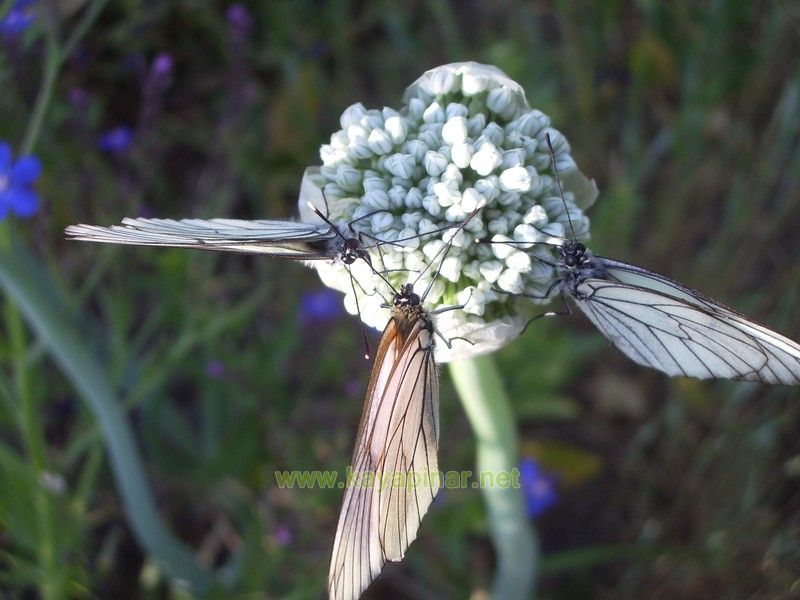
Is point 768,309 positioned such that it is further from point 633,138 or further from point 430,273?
point 430,273

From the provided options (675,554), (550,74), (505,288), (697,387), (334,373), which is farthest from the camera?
(550,74)

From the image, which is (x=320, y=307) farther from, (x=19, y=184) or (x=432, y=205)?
(x=432, y=205)

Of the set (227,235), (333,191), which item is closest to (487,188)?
(333,191)

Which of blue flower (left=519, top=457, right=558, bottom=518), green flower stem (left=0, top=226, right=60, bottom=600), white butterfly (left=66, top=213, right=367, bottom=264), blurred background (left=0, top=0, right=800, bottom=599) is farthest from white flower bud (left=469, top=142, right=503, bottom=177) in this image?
blue flower (left=519, top=457, right=558, bottom=518)

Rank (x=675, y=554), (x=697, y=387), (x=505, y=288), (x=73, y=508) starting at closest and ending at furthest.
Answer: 1. (x=505, y=288)
2. (x=73, y=508)
3. (x=675, y=554)
4. (x=697, y=387)

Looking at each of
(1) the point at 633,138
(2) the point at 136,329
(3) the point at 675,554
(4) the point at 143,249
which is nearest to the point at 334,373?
(4) the point at 143,249

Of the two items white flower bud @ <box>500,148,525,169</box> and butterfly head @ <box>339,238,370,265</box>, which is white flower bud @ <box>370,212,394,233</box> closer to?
butterfly head @ <box>339,238,370,265</box>

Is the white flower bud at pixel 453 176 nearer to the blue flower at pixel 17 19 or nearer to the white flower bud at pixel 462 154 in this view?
the white flower bud at pixel 462 154
